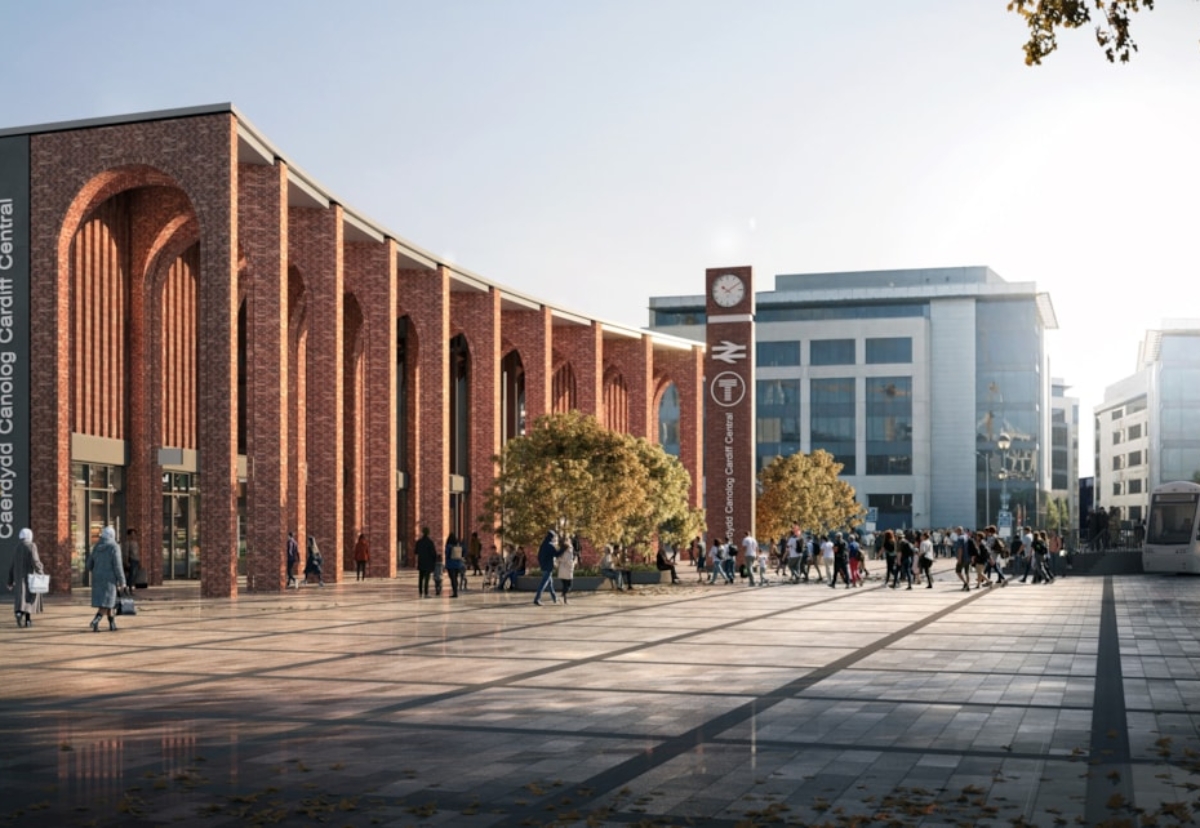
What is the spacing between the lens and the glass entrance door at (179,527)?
1544 inches

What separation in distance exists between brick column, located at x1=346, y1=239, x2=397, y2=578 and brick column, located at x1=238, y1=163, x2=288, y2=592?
7614mm

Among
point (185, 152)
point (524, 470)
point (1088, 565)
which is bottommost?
point (1088, 565)

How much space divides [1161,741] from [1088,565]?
42.1 m

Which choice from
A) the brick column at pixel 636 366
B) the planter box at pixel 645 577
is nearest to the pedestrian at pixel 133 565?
the planter box at pixel 645 577

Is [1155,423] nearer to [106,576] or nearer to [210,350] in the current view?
[210,350]

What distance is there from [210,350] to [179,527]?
1048cm

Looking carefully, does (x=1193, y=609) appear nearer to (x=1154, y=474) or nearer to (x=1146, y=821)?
(x=1146, y=821)

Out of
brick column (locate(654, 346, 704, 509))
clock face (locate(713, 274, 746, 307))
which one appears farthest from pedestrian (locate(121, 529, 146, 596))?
brick column (locate(654, 346, 704, 509))

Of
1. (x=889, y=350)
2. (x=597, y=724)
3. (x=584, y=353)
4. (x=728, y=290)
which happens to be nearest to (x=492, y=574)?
(x=728, y=290)

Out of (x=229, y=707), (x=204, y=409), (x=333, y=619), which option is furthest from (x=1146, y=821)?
(x=204, y=409)

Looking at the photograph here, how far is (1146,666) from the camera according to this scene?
16188 millimetres

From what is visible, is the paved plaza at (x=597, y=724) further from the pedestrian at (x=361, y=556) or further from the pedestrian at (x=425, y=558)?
the pedestrian at (x=361, y=556)

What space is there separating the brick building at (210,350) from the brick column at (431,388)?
6 centimetres

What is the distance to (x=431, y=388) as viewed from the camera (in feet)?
149
